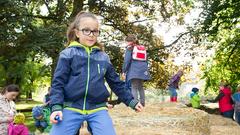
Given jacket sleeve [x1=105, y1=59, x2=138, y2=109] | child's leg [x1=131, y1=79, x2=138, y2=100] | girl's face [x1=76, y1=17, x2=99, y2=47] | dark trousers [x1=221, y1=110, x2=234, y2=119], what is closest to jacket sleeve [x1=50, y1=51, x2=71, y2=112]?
girl's face [x1=76, y1=17, x2=99, y2=47]

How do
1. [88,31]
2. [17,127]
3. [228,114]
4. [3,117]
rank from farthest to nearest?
[228,114] < [17,127] < [3,117] < [88,31]

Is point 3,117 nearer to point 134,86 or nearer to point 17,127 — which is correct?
point 17,127

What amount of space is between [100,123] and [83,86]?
0.34m


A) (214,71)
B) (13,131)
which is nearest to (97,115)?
(13,131)

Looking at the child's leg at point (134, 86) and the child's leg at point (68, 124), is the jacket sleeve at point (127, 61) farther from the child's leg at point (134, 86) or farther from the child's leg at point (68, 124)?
the child's leg at point (68, 124)

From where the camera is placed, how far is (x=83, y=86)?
152 inches

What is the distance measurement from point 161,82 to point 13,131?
56.0ft

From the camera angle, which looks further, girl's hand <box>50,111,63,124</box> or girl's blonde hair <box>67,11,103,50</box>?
girl's blonde hair <box>67,11,103,50</box>

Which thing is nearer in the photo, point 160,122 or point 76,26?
point 76,26

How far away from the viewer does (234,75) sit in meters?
24.3

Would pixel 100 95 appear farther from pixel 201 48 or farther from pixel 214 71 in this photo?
pixel 214 71

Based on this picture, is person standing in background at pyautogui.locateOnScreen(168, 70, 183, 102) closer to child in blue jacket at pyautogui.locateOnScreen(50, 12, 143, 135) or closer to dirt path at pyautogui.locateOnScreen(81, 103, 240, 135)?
dirt path at pyautogui.locateOnScreen(81, 103, 240, 135)

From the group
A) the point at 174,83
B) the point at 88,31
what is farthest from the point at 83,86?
the point at 174,83

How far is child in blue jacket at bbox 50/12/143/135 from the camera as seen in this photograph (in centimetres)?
379
